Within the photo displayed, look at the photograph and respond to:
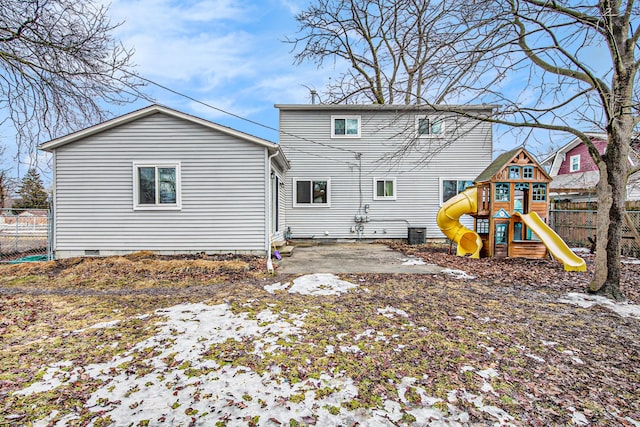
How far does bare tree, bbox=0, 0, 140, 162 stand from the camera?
5031 millimetres

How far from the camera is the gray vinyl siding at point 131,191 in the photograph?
349 inches

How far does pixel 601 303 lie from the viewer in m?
4.79

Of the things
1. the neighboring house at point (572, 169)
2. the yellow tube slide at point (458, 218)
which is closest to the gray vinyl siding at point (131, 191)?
the yellow tube slide at point (458, 218)

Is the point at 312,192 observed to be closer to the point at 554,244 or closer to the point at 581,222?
the point at 554,244

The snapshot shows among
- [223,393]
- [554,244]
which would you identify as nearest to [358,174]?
[554,244]

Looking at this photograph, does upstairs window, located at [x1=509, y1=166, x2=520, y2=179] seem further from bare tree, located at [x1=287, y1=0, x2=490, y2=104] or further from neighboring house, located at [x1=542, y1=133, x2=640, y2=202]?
neighboring house, located at [x1=542, y1=133, x2=640, y2=202]

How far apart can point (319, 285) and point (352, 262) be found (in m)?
2.62

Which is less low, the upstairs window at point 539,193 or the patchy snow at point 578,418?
the upstairs window at point 539,193

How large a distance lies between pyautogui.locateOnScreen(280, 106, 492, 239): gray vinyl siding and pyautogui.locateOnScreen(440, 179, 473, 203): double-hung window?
0.16m

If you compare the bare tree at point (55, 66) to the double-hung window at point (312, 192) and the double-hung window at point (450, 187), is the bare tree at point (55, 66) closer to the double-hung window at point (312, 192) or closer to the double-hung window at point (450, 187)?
the double-hung window at point (312, 192)

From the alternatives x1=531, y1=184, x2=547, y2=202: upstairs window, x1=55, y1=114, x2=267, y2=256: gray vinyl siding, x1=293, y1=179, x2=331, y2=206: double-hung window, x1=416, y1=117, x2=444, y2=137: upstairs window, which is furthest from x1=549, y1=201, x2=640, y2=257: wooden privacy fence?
x1=55, y1=114, x2=267, y2=256: gray vinyl siding

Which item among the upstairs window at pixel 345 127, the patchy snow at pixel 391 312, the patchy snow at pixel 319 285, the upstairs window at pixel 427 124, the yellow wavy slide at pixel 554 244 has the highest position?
the upstairs window at pixel 345 127

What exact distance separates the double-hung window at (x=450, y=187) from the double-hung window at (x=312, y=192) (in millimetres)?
4636

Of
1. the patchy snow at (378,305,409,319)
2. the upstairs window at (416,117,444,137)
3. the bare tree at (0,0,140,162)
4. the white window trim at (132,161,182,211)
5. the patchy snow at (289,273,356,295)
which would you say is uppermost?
the bare tree at (0,0,140,162)
